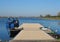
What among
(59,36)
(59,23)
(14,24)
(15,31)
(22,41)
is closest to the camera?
(22,41)

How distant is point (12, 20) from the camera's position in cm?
1498

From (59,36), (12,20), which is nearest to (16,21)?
(12,20)

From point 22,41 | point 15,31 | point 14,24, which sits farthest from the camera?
point 14,24

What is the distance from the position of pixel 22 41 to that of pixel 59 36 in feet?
15.7

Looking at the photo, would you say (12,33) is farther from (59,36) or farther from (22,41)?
(22,41)

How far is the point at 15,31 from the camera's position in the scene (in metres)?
9.95

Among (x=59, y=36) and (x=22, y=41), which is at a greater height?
(x=22, y=41)

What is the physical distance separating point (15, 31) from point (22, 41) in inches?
219

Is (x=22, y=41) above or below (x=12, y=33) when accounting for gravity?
above

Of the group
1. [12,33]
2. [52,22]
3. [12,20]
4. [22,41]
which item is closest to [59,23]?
[52,22]

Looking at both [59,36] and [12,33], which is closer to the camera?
[59,36]

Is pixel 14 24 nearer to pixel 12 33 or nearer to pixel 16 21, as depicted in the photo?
pixel 16 21

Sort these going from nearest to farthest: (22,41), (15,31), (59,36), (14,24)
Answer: (22,41) < (59,36) < (15,31) < (14,24)

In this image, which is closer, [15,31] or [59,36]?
[59,36]
